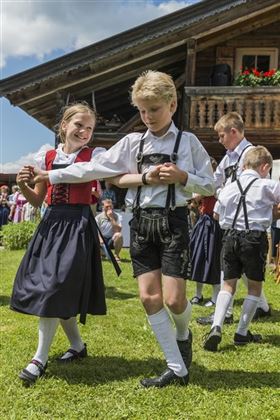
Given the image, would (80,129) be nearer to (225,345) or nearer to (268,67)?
(225,345)

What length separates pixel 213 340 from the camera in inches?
140

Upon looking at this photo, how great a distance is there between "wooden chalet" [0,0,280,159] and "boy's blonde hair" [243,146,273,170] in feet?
25.2

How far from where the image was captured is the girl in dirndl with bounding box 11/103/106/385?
2.85 meters

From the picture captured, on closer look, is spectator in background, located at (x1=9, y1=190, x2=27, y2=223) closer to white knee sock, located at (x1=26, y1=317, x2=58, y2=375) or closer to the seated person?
the seated person

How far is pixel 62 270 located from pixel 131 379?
0.77 meters

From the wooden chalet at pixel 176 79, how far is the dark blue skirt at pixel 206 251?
651cm

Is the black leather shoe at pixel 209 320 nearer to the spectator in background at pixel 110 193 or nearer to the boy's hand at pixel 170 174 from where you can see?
the boy's hand at pixel 170 174

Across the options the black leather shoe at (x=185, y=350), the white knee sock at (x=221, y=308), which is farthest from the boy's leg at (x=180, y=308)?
the white knee sock at (x=221, y=308)

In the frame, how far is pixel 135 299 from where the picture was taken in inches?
225

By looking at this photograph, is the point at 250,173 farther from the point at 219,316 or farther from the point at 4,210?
the point at 4,210

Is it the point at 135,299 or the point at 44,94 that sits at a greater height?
the point at 44,94

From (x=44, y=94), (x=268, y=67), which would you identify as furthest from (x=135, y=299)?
(x=268, y=67)

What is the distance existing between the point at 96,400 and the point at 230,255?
1682 millimetres

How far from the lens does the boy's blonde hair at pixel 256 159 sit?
3.88 m
